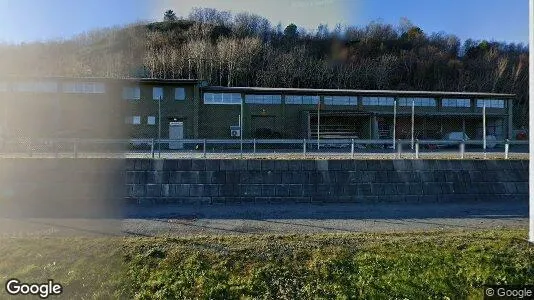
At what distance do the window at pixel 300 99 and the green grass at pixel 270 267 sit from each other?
25.5 meters

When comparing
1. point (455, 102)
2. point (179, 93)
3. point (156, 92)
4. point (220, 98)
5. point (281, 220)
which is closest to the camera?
point (281, 220)

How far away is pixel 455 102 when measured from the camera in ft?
105

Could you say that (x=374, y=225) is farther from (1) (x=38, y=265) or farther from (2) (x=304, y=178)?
(1) (x=38, y=265)

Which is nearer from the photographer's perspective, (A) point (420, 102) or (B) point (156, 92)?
(B) point (156, 92)

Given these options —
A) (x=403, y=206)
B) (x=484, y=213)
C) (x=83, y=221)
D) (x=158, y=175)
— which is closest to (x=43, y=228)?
(x=83, y=221)

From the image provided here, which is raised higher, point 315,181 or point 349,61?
point 349,61

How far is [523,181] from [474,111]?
1006 inches

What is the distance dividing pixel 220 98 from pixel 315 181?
2082 centimetres

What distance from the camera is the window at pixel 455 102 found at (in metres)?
31.7

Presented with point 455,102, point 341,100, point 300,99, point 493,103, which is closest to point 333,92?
point 341,100

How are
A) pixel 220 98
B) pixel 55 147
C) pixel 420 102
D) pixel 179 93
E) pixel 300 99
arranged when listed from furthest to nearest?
pixel 420 102, pixel 300 99, pixel 220 98, pixel 179 93, pixel 55 147

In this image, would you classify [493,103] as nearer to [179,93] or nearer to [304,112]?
[304,112]

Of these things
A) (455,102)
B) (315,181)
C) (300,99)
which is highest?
(455,102)

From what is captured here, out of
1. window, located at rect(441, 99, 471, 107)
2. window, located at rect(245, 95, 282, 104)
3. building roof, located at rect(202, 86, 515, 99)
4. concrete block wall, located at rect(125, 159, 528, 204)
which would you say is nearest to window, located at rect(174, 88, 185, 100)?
building roof, located at rect(202, 86, 515, 99)
